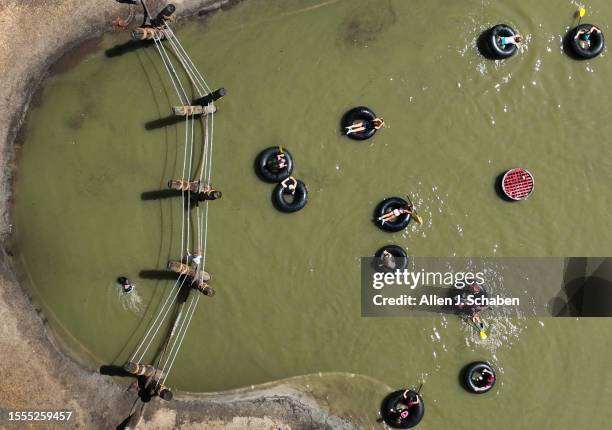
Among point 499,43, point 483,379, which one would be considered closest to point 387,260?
point 483,379


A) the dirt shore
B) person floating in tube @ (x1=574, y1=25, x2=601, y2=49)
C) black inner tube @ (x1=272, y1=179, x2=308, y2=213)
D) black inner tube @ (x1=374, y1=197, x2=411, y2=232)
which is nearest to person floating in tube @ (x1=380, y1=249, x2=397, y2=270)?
black inner tube @ (x1=374, y1=197, x2=411, y2=232)

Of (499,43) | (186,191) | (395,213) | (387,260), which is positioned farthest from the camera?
(499,43)

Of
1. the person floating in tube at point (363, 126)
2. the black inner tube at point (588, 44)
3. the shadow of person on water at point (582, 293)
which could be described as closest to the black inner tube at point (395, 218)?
the person floating in tube at point (363, 126)

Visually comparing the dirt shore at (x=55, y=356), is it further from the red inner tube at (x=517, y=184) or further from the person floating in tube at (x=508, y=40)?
the person floating in tube at (x=508, y=40)

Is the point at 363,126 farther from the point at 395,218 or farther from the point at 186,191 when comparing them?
the point at 186,191

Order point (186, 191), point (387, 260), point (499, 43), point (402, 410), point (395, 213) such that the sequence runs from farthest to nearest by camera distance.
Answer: point (499, 43), point (186, 191), point (395, 213), point (387, 260), point (402, 410)

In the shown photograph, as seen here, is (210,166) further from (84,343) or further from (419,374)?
(419,374)
